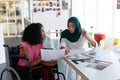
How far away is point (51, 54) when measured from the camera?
1.99 m

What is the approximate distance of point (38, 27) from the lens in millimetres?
2320

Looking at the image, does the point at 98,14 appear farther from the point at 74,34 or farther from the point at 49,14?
the point at 74,34

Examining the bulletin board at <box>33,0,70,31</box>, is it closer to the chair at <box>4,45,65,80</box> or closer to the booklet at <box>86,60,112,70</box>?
the chair at <box>4,45,65,80</box>

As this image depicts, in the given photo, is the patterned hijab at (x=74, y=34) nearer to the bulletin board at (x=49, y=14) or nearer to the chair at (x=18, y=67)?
the chair at (x=18, y=67)

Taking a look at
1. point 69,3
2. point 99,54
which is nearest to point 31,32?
point 99,54

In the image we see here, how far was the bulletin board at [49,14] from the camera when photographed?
147 inches

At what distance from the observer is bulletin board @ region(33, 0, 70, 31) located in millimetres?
3730

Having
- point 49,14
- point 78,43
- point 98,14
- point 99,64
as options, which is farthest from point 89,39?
point 98,14

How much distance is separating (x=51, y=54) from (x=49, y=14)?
1.86 m

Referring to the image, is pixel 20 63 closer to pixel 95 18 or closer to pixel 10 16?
pixel 10 16

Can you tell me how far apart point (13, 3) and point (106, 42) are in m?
2.27

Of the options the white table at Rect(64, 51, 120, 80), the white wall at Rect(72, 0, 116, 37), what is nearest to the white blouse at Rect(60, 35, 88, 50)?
the white table at Rect(64, 51, 120, 80)

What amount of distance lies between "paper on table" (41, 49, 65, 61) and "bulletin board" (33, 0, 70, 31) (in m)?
1.76

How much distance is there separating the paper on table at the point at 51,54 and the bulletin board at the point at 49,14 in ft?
5.76
